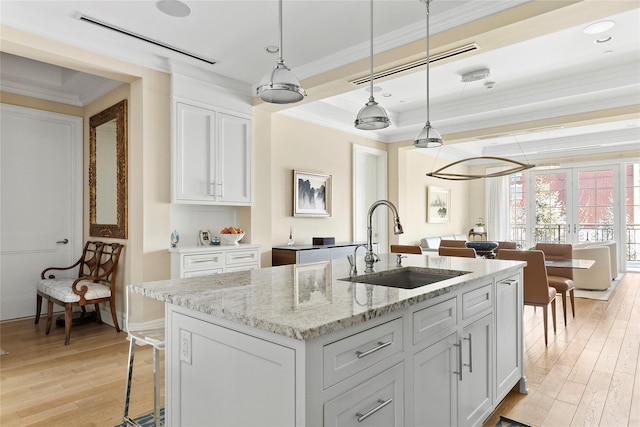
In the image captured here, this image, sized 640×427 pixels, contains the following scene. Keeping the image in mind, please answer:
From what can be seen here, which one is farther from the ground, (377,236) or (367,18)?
(367,18)

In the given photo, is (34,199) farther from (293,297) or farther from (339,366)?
(339,366)

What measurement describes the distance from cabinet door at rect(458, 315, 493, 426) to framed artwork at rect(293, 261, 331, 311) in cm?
78

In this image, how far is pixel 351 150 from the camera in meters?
6.45

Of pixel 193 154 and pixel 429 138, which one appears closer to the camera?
pixel 429 138

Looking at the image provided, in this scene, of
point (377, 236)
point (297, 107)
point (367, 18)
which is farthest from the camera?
point (377, 236)

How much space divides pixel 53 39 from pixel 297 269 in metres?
2.85

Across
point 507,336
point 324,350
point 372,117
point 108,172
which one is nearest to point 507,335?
point 507,336

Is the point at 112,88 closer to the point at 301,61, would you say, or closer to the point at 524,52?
the point at 301,61

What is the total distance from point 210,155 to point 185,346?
290 cm

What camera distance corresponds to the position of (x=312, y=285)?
73.9 inches

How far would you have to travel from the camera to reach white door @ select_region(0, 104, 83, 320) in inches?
177

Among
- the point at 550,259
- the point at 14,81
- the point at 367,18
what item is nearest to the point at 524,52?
the point at 367,18

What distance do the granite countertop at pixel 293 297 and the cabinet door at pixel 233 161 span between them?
2214mm

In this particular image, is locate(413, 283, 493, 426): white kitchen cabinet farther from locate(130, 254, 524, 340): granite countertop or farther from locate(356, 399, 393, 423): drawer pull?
locate(356, 399, 393, 423): drawer pull
